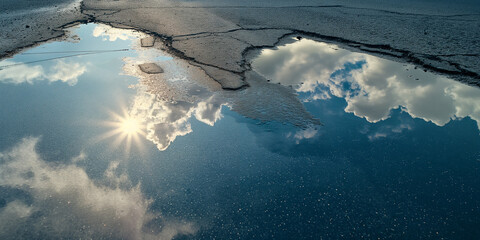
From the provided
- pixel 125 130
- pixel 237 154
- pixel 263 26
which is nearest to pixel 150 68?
pixel 125 130

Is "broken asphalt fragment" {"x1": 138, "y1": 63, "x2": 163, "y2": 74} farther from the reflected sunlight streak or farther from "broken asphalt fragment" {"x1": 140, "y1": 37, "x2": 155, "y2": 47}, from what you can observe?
the reflected sunlight streak

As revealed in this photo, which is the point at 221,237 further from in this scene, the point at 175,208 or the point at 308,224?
the point at 308,224

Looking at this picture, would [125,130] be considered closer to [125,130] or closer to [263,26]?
[125,130]

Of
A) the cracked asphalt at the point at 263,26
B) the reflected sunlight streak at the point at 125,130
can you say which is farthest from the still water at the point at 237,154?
the cracked asphalt at the point at 263,26

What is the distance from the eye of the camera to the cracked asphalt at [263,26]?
15.9 ft

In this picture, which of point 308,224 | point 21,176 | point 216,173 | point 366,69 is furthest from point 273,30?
point 21,176

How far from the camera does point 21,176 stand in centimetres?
261

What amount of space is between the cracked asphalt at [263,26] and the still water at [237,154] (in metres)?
0.57

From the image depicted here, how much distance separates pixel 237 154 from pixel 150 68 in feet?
8.61

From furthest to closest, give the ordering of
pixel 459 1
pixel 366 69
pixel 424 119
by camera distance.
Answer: pixel 459 1 → pixel 366 69 → pixel 424 119

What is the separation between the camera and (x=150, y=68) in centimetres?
462

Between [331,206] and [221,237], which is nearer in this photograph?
[221,237]

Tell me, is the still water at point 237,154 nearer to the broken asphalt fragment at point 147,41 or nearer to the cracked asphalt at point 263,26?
the cracked asphalt at point 263,26

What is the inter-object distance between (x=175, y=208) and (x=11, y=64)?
464 cm
